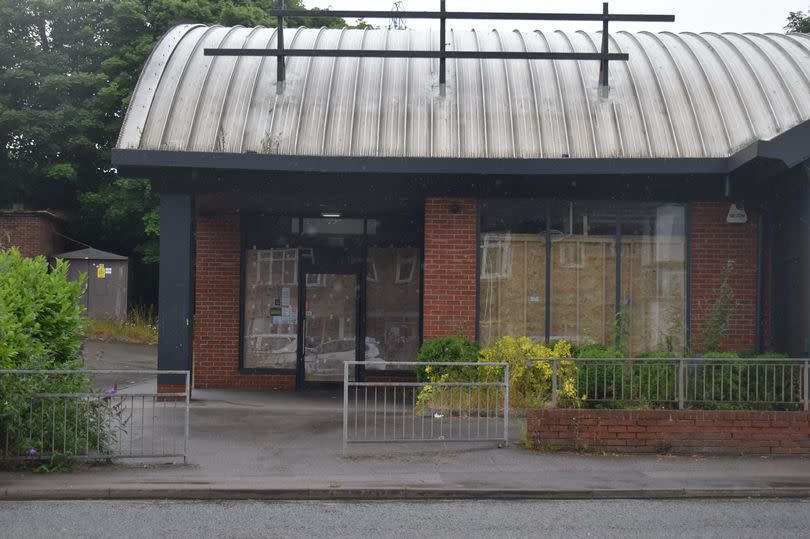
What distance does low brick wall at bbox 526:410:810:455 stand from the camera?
11.9m

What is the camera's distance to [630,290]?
1675 centimetres

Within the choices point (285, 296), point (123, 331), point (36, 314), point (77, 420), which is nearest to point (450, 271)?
point (285, 296)

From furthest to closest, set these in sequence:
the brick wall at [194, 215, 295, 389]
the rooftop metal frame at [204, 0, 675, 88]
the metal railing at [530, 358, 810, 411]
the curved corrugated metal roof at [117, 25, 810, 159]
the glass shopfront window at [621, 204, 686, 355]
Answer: the brick wall at [194, 215, 295, 389] < the rooftop metal frame at [204, 0, 675, 88] < the glass shopfront window at [621, 204, 686, 355] < the curved corrugated metal roof at [117, 25, 810, 159] < the metal railing at [530, 358, 810, 411]

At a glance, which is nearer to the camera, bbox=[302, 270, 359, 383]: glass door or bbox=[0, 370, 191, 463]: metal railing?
bbox=[0, 370, 191, 463]: metal railing

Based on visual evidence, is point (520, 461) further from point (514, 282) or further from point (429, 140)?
point (429, 140)

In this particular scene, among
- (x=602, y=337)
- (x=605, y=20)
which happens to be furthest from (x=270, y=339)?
(x=605, y=20)

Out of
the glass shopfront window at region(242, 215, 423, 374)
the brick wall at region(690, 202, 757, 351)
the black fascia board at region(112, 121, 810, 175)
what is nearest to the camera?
the black fascia board at region(112, 121, 810, 175)

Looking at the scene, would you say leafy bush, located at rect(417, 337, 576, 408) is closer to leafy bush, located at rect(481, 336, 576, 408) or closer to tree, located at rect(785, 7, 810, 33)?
leafy bush, located at rect(481, 336, 576, 408)

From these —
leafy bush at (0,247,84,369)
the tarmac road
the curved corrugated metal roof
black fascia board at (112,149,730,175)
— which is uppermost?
the curved corrugated metal roof

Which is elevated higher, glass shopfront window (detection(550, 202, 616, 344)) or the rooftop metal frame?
the rooftop metal frame

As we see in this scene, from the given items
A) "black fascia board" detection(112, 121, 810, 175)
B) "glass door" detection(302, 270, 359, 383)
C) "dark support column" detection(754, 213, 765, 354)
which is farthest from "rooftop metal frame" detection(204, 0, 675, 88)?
"glass door" detection(302, 270, 359, 383)

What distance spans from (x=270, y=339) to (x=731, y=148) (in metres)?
9.20

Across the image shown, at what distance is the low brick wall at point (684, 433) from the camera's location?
1193 centimetres

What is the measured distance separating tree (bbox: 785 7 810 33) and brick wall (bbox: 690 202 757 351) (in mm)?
22200
